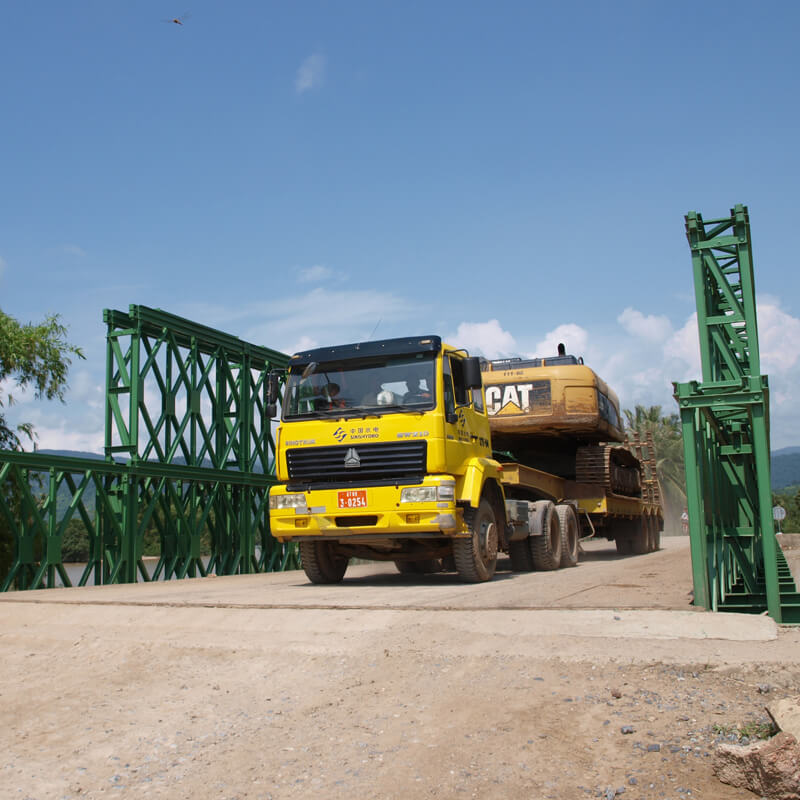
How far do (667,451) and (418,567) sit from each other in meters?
47.2

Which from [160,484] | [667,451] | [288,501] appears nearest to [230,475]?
[160,484]

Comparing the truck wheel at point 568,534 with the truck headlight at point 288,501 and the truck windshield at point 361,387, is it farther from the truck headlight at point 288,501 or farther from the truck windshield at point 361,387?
the truck headlight at point 288,501

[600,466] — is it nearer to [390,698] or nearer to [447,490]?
[447,490]

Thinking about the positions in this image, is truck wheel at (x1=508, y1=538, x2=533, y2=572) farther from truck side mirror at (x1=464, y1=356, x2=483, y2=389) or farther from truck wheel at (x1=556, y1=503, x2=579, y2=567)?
truck side mirror at (x1=464, y1=356, x2=483, y2=389)

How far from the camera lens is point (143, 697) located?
19.9 ft

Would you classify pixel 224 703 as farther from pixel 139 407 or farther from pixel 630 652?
pixel 139 407

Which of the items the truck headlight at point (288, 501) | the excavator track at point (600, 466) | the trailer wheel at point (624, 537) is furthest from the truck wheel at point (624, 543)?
the truck headlight at point (288, 501)

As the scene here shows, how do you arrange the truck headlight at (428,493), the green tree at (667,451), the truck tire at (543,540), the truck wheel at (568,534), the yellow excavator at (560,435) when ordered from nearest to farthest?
the truck headlight at (428,493)
the truck tire at (543,540)
the truck wheel at (568,534)
the yellow excavator at (560,435)
the green tree at (667,451)

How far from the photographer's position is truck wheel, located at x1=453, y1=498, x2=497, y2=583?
1085 cm

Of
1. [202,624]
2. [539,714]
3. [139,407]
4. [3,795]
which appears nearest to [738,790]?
[539,714]

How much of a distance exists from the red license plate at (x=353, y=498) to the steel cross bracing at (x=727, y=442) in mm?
4088

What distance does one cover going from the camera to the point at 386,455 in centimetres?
1052

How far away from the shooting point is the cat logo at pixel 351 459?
10.6m

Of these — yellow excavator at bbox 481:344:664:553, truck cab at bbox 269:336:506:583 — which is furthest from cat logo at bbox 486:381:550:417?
truck cab at bbox 269:336:506:583
